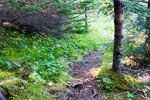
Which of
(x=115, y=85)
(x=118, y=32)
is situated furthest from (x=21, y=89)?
(x=118, y=32)

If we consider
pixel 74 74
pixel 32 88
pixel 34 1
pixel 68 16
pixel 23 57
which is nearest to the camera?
pixel 32 88

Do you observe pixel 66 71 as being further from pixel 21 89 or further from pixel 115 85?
pixel 21 89

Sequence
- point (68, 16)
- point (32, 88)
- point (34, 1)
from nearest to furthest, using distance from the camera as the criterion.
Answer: point (32, 88) < point (34, 1) < point (68, 16)

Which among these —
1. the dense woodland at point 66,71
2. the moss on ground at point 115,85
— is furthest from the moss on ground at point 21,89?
the moss on ground at point 115,85

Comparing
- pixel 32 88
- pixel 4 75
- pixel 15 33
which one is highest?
pixel 15 33

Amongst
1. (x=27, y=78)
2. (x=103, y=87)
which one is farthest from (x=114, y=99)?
(x=27, y=78)

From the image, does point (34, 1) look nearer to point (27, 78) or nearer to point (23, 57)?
point (23, 57)

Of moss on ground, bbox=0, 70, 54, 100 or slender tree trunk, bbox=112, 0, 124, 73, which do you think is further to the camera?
slender tree trunk, bbox=112, 0, 124, 73

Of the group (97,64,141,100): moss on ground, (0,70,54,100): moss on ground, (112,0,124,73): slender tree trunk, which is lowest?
(97,64,141,100): moss on ground

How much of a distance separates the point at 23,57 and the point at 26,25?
141 inches

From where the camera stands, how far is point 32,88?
3.06 meters

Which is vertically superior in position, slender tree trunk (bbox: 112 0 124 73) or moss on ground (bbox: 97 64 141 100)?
slender tree trunk (bbox: 112 0 124 73)

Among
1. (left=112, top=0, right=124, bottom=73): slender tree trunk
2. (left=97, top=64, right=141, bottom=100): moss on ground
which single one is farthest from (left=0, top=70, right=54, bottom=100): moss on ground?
(left=112, top=0, right=124, bottom=73): slender tree trunk

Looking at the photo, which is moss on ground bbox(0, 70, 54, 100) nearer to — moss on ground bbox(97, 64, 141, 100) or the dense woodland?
the dense woodland
